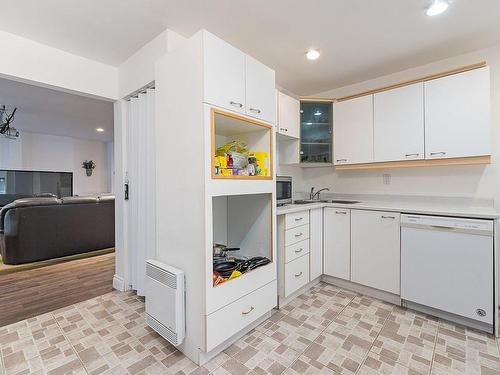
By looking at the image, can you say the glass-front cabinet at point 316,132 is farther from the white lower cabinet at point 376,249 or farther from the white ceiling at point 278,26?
the white lower cabinet at point 376,249

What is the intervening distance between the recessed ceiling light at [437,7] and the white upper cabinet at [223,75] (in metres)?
1.36

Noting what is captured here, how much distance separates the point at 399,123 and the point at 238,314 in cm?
237

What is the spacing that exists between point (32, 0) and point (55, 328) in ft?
7.90

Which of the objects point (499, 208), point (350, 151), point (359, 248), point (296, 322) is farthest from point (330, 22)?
point (296, 322)

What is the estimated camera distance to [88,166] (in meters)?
7.01

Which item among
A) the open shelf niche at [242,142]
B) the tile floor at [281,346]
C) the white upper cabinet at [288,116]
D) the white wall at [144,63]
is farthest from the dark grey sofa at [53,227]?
the white upper cabinet at [288,116]

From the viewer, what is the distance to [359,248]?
2428mm

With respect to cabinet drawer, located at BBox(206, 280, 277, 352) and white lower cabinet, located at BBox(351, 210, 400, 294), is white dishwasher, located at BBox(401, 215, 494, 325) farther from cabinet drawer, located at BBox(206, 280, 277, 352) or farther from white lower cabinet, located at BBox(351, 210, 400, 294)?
cabinet drawer, located at BBox(206, 280, 277, 352)

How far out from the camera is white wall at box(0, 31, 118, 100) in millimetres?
1973

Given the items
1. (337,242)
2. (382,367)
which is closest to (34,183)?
(337,242)

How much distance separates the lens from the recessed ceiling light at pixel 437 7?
5.39 ft

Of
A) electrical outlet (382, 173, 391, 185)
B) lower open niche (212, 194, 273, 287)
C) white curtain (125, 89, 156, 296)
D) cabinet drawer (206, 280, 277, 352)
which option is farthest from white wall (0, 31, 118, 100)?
electrical outlet (382, 173, 391, 185)

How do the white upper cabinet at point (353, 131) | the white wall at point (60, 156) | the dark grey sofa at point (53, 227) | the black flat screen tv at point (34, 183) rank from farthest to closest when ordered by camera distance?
the white wall at point (60, 156) < the black flat screen tv at point (34, 183) < the dark grey sofa at point (53, 227) < the white upper cabinet at point (353, 131)

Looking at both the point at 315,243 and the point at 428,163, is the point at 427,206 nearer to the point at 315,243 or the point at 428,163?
the point at 428,163
